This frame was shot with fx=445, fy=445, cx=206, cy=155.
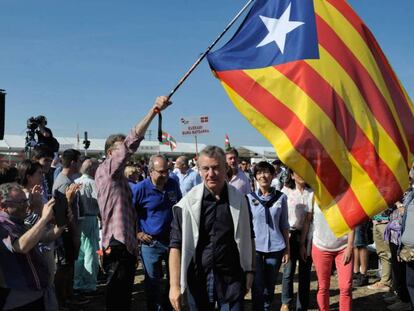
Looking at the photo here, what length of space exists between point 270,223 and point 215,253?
76.8 inches

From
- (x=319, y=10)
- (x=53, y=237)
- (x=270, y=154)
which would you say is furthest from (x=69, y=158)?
(x=270, y=154)

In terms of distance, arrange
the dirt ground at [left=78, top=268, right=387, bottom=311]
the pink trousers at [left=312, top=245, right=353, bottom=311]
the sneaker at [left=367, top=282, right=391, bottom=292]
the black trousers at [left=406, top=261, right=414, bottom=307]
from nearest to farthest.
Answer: the black trousers at [left=406, top=261, right=414, bottom=307] → the pink trousers at [left=312, top=245, right=353, bottom=311] → the dirt ground at [left=78, top=268, right=387, bottom=311] → the sneaker at [left=367, top=282, right=391, bottom=292]

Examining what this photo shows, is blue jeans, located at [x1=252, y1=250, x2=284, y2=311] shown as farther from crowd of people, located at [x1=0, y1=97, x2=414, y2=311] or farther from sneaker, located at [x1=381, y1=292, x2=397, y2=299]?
sneaker, located at [x1=381, y1=292, x2=397, y2=299]

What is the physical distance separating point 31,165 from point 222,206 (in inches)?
91.9

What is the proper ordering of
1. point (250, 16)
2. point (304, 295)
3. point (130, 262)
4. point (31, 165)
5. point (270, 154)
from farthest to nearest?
point (270, 154), point (304, 295), point (31, 165), point (130, 262), point (250, 16)

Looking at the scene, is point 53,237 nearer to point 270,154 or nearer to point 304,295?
point 304,295

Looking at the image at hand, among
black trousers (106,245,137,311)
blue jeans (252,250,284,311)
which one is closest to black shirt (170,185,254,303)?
black trousers (106,245,137,311)

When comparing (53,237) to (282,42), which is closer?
(53,237)

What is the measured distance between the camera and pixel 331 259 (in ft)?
16.5

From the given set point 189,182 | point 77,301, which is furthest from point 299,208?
point 189,182

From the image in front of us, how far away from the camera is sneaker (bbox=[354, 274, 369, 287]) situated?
23.2ft

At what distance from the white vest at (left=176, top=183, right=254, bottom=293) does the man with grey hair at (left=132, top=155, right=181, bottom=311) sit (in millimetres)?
1613

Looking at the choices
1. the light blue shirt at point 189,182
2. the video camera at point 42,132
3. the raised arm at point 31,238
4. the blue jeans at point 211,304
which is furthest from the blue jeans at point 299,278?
the video camera at point 42,132

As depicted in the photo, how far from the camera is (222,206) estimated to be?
11.4 feet
